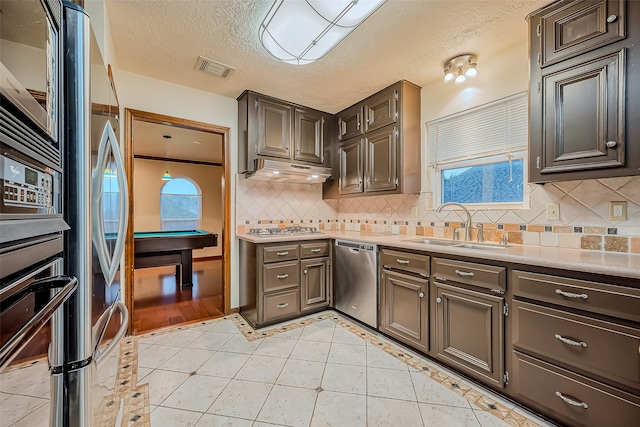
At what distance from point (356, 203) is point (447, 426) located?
251cm

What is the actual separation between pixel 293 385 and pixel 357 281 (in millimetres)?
1139

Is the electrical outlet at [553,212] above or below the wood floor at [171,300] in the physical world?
above

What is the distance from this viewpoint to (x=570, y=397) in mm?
1379

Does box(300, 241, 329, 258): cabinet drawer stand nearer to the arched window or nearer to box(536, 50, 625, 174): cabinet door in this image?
box(536, 50, 625, 174): cabinet door

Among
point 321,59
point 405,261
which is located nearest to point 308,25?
point 321,59

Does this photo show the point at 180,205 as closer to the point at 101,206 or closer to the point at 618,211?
the point at 101,206

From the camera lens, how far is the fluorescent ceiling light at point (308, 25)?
5.11 feet

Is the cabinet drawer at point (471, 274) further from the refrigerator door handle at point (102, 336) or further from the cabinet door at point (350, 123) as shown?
the refrigerator door handle at point (102, 336)

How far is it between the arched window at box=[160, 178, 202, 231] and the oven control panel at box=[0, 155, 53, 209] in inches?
A: 247

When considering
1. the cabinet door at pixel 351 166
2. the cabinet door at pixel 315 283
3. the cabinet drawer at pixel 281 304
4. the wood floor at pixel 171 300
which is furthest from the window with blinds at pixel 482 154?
the wood floor at pixel 171 300

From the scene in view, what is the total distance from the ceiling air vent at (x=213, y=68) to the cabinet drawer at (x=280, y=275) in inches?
72.0

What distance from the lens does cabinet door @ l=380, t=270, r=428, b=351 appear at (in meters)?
2.09

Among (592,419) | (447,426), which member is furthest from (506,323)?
Answer: (447,426)

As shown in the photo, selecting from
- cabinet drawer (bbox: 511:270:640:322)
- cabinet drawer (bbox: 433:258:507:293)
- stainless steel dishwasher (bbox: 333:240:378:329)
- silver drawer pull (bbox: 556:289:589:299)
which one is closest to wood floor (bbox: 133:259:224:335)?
stainless steel dishwasher (bbox: 333:240:378:329)
